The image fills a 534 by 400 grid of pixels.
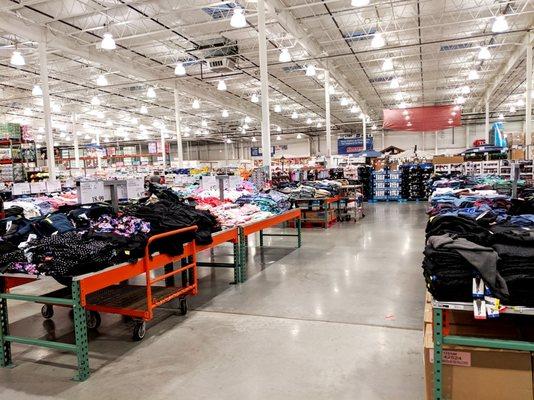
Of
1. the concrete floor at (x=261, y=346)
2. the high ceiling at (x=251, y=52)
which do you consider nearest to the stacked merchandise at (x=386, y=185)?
the high ceiling at (x=251, y=52)

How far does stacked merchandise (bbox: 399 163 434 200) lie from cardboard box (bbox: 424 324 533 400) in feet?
59.1

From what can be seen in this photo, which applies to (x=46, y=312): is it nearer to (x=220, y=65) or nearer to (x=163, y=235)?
(x=163, y=235)

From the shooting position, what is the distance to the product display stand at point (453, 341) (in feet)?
7.24

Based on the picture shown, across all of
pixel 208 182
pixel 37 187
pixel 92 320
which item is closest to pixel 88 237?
pixel 92 320

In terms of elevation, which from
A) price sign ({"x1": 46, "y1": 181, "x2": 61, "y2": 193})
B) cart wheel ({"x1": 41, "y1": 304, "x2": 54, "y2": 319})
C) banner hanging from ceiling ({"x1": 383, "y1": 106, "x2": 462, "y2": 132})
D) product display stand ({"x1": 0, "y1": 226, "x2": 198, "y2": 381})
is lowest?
cart wheel ({"x1": 41, "y1": 304, "x2": 54, "y2": 319})

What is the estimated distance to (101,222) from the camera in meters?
4.17

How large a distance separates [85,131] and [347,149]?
21.8 m

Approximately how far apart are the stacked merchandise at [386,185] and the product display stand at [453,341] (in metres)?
18.1

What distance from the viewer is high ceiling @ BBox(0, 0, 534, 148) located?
12.5 m

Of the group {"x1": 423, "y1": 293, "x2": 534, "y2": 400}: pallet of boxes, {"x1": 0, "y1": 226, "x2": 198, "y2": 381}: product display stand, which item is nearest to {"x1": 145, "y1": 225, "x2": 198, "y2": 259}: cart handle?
{"x1": 0, "y1": 226, "x2": 198, "y2": 381}: product display stand

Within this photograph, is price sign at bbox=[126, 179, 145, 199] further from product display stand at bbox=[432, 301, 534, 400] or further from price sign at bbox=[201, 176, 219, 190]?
product display stand at bbox=[432, 301, 534, 400]

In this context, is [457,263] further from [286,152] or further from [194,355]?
[286,152]

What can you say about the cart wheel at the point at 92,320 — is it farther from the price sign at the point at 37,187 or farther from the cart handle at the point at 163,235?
the price sign at the point at 37,187

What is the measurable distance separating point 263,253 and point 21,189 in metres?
6.15
